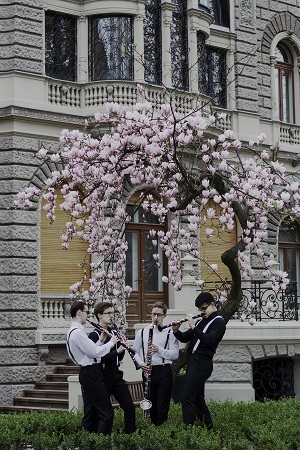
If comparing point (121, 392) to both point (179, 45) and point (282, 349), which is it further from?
point (179, 45)

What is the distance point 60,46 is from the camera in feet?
82.0

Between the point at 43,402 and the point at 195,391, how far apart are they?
28.7 ft

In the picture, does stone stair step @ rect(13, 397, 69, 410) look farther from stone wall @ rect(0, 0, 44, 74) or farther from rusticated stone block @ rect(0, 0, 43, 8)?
rusticated stone block @ rect(0, 0, 43, 8)

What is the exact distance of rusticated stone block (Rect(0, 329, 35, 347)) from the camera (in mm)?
22734

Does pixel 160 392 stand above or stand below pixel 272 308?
below

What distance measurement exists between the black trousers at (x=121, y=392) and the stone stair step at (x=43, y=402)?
7.48 meters

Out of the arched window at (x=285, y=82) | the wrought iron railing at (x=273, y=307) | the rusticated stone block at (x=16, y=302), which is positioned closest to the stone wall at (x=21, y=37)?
the rusticated stone block at (x=16, y=302)

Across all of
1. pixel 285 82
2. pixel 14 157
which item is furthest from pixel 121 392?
pixel 285 82

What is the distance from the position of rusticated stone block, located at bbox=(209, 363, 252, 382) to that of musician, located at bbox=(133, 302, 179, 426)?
21.0ft

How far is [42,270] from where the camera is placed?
23.6 metres

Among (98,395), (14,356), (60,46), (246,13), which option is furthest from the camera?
(246,13)

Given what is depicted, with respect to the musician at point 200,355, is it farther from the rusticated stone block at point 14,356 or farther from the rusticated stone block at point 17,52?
the rusticated stone block at point 17,52

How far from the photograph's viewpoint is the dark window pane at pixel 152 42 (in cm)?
2555

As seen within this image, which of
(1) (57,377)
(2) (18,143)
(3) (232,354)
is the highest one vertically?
(2) (18,143)
